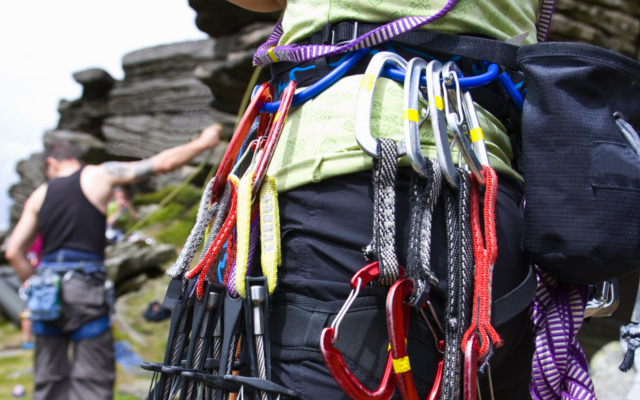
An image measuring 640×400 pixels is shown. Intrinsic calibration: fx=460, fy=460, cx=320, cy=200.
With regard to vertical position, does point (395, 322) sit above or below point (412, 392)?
above

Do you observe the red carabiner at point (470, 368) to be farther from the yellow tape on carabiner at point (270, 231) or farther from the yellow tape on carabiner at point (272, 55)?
the yellow tape on carabiner at point (272, 55)

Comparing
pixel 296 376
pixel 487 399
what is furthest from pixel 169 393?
pixel 487 399

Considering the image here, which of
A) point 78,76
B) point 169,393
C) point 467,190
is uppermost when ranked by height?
point 78,76

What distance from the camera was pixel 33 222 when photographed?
3.45 metres

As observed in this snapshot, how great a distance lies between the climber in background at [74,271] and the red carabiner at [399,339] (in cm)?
283

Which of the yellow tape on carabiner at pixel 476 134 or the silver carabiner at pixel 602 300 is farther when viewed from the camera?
the silver carabiner at pixel 602 300

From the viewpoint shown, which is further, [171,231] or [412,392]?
[171,231]

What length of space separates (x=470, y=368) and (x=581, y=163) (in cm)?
40

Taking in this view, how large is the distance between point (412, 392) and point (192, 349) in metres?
0.41

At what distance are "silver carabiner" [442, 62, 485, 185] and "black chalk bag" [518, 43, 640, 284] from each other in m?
0.10

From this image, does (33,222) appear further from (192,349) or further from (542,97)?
(542,97)

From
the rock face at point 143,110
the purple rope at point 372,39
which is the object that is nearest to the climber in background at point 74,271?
the purple rope at point 372,39

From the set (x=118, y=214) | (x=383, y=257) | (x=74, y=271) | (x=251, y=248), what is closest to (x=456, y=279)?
(x=383, y=257)

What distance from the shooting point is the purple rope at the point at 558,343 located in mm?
865
